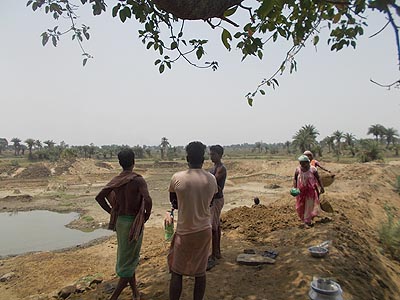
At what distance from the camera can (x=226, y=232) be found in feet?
19.9

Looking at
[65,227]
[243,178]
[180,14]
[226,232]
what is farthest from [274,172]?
[180,14]

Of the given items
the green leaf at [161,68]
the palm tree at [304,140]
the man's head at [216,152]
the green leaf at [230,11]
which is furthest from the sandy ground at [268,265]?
the palm tree at [304,140]

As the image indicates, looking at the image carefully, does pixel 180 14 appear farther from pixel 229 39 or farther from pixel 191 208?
pixel 191 208

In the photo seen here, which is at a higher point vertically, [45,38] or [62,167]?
[45,38]

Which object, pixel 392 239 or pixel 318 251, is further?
pixel 392 239

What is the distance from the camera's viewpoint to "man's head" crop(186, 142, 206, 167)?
2.74 m

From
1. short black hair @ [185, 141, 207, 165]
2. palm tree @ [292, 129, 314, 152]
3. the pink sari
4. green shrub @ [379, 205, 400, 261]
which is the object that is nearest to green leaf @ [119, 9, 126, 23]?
short black hair @ [185, 141, 207, 165]

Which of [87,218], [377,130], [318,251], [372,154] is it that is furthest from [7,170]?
[377,130]

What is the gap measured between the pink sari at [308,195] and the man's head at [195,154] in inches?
128

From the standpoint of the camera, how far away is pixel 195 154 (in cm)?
276

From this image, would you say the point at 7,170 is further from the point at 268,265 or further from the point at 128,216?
the point at 268,265

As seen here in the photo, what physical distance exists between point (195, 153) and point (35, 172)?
34.7 meters

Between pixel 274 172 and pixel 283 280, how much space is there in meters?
27.3

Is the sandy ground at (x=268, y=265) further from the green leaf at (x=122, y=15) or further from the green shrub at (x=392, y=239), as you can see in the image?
the green leaf at (x=122, y=15)
